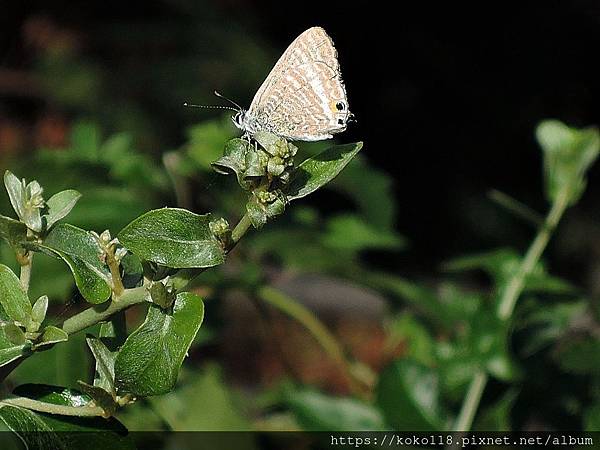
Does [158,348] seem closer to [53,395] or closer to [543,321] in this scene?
[53,395]

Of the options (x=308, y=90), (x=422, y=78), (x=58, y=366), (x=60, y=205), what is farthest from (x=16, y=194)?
(x=422, y=78)

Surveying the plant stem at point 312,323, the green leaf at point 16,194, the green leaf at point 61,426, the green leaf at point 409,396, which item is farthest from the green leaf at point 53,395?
the plant stem at point 312,323

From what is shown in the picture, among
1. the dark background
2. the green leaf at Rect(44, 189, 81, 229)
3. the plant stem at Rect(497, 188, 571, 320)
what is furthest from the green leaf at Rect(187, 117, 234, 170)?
the dark background

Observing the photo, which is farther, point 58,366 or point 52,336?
point 58,366

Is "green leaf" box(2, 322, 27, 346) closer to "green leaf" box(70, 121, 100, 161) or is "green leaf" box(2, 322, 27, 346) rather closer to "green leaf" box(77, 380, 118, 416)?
"green leaf" box(77, 380, 118, 416)

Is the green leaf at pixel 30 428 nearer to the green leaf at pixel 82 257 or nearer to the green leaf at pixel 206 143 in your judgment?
the green leaf at pixel 82 257
